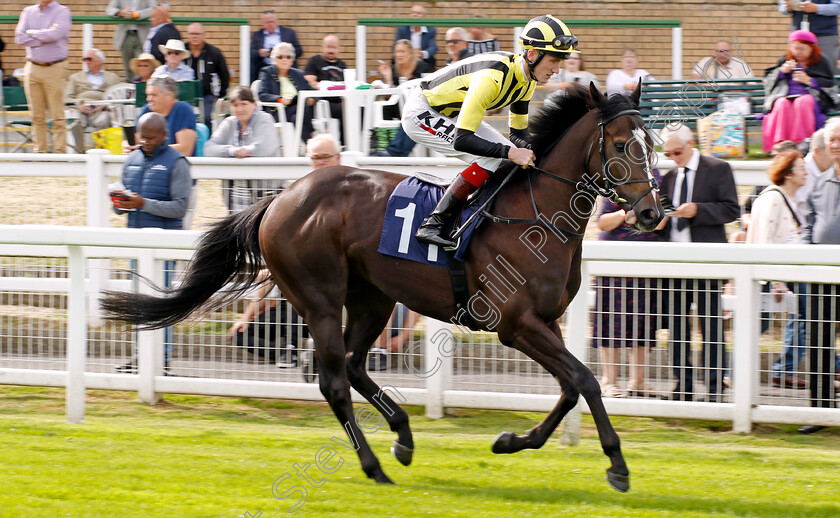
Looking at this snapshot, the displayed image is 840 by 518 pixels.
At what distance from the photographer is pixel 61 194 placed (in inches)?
285

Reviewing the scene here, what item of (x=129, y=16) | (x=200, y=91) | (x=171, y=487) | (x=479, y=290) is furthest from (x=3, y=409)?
(x=129, y=16)

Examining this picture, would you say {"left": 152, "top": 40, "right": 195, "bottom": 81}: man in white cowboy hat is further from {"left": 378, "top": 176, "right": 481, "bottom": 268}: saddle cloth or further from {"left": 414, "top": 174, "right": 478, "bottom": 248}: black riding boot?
{"left": 414, "top": 174, "right": 478, "bottom": 248}: black riding boot

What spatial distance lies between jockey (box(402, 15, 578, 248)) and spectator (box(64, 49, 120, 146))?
21.9 feet

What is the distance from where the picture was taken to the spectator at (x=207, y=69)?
33.5ft

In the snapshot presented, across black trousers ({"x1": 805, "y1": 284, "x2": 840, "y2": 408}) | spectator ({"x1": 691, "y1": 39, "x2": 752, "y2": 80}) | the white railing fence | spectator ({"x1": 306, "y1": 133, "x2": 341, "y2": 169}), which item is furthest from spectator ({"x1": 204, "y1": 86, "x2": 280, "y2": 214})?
spectator ({"x1": 691, "y1": 39, "x2": 752, "y2": 80})

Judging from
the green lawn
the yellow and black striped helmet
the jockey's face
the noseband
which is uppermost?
the yellow and black striped helmet

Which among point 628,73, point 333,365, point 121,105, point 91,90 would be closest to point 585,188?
point 333,365

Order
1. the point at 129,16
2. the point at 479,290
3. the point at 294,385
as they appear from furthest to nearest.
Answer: the point at 129,16 < the point at 294,385 < the point at 479,290

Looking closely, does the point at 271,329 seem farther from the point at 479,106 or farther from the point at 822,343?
the point at 822,343

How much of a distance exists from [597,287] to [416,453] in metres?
1.26

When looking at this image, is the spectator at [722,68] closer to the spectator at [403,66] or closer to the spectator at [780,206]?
the spectator at [403,66]

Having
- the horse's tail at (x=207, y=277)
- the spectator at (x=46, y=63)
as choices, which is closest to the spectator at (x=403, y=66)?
the spectator at (x=46, y=63)

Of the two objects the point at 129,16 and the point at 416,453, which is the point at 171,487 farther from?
the point at 129,16

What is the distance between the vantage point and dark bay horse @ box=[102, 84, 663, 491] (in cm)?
434
